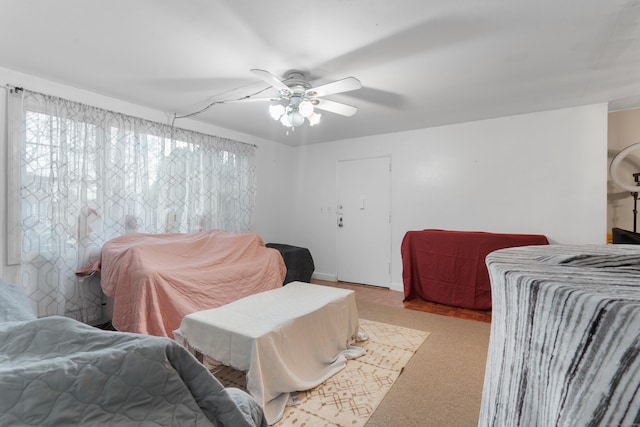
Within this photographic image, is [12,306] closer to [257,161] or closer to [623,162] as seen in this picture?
[257,161]

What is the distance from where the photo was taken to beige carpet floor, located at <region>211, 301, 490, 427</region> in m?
1.65

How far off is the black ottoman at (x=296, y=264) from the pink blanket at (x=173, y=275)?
609 millimetres

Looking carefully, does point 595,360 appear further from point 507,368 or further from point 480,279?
point 480,279

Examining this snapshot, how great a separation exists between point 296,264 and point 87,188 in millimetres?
2483

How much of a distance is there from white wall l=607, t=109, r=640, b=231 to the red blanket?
53.3 inches

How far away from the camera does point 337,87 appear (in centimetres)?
214

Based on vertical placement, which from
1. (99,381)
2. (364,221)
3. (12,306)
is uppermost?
(364,221)

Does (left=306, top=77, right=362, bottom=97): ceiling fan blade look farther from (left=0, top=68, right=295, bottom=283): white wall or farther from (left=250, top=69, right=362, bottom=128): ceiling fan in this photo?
(left=0, top=68, right=295, bottom=283): white wall

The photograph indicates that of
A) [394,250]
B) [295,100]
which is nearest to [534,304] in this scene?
[295,100]

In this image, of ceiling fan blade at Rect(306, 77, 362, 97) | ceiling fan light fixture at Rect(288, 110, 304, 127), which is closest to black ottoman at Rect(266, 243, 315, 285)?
ceiling fan light fixture at Rect(288, 110, 304, 127)

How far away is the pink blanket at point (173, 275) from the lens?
233 centimetres

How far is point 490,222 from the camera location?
3643 mm

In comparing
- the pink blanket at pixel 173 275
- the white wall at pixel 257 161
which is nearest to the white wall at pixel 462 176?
the white wall at pixel 257 161

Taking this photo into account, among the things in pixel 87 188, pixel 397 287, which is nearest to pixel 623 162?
pixel 397 287
